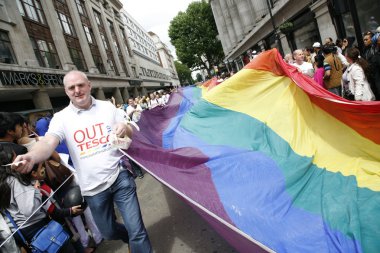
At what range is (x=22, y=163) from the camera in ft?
7.48

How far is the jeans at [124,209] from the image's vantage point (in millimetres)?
3064

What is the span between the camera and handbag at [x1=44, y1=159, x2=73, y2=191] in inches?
147

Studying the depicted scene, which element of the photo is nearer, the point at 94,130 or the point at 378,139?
the point at 94,130

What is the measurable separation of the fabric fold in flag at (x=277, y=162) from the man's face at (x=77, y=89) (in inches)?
28.8

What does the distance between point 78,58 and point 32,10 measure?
6.50 m

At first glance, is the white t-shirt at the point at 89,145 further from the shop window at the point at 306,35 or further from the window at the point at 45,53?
the window at the point at 45,53

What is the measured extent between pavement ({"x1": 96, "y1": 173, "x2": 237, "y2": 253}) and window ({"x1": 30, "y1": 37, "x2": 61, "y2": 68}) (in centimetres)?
1926

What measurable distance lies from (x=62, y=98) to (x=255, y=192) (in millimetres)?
26141

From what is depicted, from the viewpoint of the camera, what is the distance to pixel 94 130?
3.10 metres

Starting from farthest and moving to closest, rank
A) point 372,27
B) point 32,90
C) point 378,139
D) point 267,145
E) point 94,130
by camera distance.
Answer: point 32,90
point 372,27
point 267,145
point 378,139
point 94,130

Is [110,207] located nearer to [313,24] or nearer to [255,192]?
[255,192]

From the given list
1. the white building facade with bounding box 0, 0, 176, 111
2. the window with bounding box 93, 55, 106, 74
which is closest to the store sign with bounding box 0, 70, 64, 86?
the white building facade with bounding box 0, 0, 176, 111

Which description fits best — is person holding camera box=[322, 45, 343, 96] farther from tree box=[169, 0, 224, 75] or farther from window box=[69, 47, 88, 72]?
tree box=[169, 0, 224, 75]

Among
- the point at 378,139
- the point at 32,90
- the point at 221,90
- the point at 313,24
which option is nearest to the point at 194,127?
the point at 221,90
